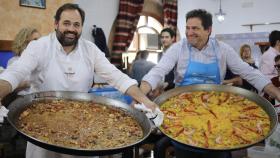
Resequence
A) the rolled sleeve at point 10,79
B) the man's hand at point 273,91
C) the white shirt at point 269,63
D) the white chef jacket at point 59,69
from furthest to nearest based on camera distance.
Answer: the white shirt at point 269,63 < the man's hand at point 273,91 < the white chef jacket at point 59,69 < the rolled sleeve at point 10,79

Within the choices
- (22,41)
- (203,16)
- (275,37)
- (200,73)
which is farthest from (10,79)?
(275,37)

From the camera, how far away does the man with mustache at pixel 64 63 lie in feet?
7.34

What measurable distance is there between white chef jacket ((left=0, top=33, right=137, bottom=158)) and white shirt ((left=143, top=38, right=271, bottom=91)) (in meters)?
0.42

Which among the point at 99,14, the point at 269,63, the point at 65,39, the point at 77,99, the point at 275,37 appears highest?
the point at 99,14

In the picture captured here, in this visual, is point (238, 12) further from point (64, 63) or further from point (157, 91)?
point (64, 63)

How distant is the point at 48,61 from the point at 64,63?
11 cm

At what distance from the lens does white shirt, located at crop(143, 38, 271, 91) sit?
270cm

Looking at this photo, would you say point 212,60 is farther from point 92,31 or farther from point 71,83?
point 92,31

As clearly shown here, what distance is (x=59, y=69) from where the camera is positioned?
2.29m

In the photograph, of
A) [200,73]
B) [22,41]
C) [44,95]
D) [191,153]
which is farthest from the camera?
[22,41]

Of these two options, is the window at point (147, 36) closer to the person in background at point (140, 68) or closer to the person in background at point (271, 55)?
the person in background at point (140, 68)

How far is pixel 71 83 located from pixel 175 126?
0.75 m

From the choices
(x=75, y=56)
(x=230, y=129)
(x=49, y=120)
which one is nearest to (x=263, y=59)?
(x=230, y=129)

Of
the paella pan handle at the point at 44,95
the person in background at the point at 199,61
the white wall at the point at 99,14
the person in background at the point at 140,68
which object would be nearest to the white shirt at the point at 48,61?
the paella pan handle at the point at 44,95
